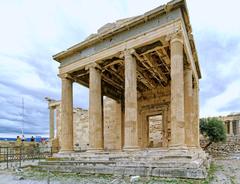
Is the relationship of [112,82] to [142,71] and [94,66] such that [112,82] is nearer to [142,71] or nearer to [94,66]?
[142,71]

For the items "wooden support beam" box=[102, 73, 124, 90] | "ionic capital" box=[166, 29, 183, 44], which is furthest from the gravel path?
"wooden support beam" box=[102, 73, 124, 90]

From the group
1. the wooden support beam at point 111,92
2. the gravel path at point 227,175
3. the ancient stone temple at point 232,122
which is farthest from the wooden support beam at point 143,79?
the ancient stone temple at point 232,122

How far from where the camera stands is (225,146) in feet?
101

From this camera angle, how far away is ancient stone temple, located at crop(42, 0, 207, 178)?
9961 millimetres

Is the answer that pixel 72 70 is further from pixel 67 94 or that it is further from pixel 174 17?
pixel 174 17

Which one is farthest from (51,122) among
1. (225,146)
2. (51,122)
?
(225,146)

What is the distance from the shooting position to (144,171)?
8961mm

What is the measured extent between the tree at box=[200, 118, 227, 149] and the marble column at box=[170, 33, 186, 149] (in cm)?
1984

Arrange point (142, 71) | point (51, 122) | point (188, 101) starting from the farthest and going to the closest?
1. point (51, 122)
2. point (142, 71)
3. point (188, 101)

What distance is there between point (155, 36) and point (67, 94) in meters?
6.93

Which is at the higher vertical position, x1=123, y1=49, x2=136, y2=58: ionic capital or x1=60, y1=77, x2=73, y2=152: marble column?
x1=123, y1=49, x2=136, y2=58: ionic capital

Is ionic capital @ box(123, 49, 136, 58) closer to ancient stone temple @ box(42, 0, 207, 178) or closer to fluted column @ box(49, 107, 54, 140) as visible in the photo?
ancient stone temple @ box(42, 0, 207, 178)

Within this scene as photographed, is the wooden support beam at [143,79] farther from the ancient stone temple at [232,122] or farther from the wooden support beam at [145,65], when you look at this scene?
the ancient stone temple at [232,122]

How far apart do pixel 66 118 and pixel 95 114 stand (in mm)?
2667
